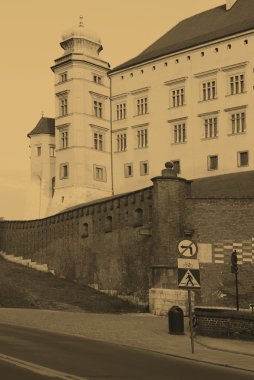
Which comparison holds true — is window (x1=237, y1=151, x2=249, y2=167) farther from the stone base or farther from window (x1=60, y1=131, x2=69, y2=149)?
the stone base

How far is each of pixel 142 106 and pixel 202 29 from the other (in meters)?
9.67

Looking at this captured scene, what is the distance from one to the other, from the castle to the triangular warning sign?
39487 mm

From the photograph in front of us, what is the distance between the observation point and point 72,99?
6738 centimetres

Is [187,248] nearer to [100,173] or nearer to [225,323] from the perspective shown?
[225,323]

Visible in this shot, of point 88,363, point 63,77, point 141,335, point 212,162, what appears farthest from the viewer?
point 63,77

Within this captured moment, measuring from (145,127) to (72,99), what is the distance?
7.82 m

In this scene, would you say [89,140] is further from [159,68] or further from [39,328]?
[39,328]

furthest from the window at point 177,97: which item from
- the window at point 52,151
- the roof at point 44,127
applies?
the roof at point 44,127

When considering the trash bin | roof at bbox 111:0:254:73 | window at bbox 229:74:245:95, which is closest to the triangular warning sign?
the trash bin

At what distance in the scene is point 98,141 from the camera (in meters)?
68.1

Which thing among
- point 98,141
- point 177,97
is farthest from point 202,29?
point 98,141

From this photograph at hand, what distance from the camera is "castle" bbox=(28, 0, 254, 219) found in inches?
2325

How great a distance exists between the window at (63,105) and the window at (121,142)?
227 inches

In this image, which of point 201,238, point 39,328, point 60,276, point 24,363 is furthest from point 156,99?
point 24,363
